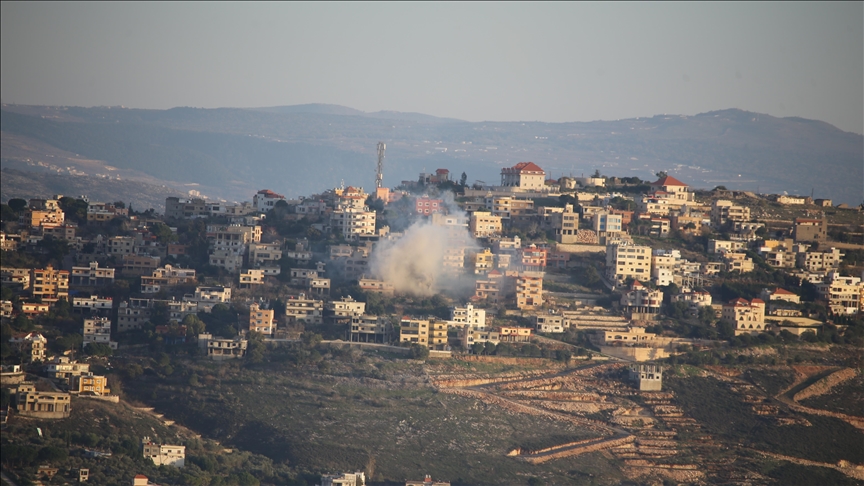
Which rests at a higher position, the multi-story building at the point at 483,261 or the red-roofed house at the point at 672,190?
the red-roofed house at the point at 672,190

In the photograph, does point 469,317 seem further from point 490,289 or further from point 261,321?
point 261,321

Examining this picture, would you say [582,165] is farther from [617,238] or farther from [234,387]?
[234,387]

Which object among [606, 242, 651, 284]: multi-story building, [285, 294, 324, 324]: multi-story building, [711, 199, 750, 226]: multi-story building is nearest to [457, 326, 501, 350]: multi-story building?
[285, 294, 324, 324]: multi-story building

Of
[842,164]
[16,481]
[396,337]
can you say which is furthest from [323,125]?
[16,481]

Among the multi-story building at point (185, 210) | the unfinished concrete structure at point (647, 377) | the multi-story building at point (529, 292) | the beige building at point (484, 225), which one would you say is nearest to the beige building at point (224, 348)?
the multi-story building at point (529, 292)

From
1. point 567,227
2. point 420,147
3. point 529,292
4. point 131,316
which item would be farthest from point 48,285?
point 420,147

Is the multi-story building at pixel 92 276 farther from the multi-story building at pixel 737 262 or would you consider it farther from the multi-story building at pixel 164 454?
the multi-story building at pixel 737 262
